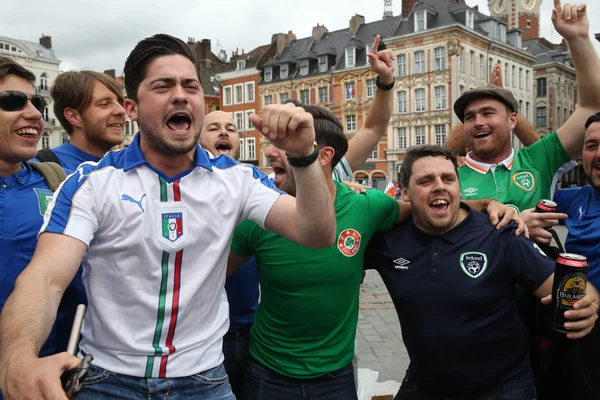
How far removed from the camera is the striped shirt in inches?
75.2

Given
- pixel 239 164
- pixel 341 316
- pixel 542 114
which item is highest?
pixel 542 114

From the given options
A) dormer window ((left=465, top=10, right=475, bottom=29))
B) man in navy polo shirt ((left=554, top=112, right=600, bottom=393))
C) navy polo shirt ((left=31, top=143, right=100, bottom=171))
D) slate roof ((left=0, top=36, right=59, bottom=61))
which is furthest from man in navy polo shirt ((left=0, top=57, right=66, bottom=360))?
slate roof ((left=0, top=36, right=59, bottom=61))

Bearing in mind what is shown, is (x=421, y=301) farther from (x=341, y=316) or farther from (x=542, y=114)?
(x=542, y=114)

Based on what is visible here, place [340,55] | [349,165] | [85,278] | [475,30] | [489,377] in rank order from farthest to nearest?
1. [340,55]
2. [475,30]
3. [349,165]
4. [489,377]
5. [85,278]

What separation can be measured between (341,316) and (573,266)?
46.2 inches

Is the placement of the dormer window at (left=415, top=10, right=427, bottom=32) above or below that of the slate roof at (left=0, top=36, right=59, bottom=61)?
below

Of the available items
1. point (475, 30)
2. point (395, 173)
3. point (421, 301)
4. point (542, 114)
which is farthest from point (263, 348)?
point (542, 114)

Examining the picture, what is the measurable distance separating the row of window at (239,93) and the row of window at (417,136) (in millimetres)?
15925

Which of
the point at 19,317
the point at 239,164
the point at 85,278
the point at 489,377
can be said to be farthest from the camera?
the point at 489,377

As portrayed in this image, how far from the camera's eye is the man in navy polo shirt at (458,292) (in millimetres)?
2713

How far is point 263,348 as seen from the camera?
277 cm

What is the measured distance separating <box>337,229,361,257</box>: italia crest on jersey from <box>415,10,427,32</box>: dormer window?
39.1 meters

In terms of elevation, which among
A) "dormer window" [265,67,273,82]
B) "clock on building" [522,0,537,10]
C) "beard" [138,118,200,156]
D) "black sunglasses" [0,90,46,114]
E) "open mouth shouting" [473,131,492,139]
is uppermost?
"clock on building" [522,0,537,10]

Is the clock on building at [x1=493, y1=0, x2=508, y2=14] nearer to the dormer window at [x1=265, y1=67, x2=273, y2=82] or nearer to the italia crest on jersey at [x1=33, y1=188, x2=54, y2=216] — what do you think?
the dormer window at [x1=265, y1=67, x2=273, y2=82]
